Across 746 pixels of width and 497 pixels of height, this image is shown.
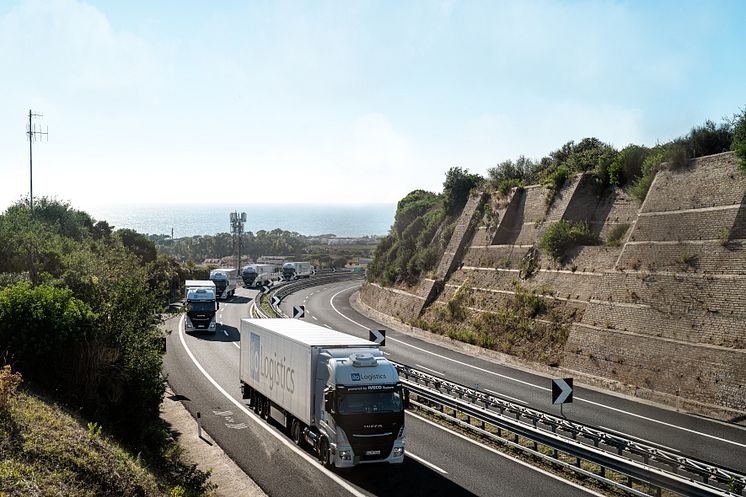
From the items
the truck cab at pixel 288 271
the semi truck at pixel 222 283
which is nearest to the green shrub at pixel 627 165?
the semi truck at pixel 222 283

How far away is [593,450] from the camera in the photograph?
16.5 metres

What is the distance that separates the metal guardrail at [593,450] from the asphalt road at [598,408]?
2.21 m

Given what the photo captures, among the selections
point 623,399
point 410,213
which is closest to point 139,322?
point 623,399

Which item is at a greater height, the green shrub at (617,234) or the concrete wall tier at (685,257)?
the green shrub at (617,234)

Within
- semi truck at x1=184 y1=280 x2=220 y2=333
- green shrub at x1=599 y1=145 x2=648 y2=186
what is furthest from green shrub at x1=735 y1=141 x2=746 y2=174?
semi truck at x1=184 y1=280 x2=220 y2=333

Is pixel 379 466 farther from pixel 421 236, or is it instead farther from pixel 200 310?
pixel 421 236

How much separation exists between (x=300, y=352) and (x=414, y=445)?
491cm

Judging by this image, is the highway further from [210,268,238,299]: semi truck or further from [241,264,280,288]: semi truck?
[241,264,280,288]: semi truck

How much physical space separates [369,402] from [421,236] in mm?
45304

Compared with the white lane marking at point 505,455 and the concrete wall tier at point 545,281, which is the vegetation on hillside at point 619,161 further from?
the white lane marking at point 505,455

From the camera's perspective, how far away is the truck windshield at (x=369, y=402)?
1656 cm

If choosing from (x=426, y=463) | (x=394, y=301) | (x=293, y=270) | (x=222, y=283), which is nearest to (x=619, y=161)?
(x=394, y=301)

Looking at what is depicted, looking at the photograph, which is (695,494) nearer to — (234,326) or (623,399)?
(623,399)

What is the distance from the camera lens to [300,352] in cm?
1856
